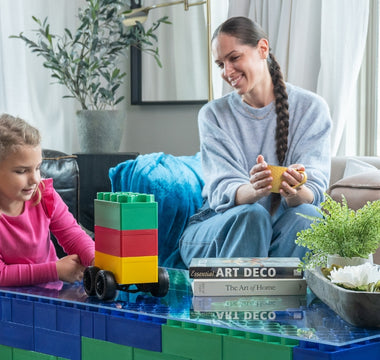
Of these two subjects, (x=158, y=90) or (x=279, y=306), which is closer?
(x=279, y=306)

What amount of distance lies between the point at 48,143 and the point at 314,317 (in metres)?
3.42

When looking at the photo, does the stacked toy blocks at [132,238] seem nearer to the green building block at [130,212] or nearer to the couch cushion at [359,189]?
the green building block at [130,212]

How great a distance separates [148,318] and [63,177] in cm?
151

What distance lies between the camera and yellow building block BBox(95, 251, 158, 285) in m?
1.51

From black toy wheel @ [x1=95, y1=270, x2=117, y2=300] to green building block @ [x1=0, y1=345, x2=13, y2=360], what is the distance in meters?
0.23

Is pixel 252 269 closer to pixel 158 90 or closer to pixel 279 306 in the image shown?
pixel 279 306

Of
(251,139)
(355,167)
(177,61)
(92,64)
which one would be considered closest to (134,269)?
(251,139)

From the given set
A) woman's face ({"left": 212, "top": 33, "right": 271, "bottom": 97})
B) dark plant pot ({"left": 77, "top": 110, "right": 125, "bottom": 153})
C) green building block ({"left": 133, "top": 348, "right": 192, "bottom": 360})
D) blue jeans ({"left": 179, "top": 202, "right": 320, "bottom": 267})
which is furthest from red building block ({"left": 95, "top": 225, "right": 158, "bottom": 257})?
dark plant pot ({"left": 77, "top": 110, "right": 125, "bottom": 153})

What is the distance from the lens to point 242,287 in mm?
1537

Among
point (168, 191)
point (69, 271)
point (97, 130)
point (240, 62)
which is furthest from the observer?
point (97, 130)

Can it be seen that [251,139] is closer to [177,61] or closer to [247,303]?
[247,303]

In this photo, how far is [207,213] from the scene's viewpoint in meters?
2.57

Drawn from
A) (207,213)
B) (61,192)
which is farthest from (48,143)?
(207,213)

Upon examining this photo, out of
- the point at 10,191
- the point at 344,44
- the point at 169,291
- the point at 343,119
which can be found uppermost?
the point at 344,44
